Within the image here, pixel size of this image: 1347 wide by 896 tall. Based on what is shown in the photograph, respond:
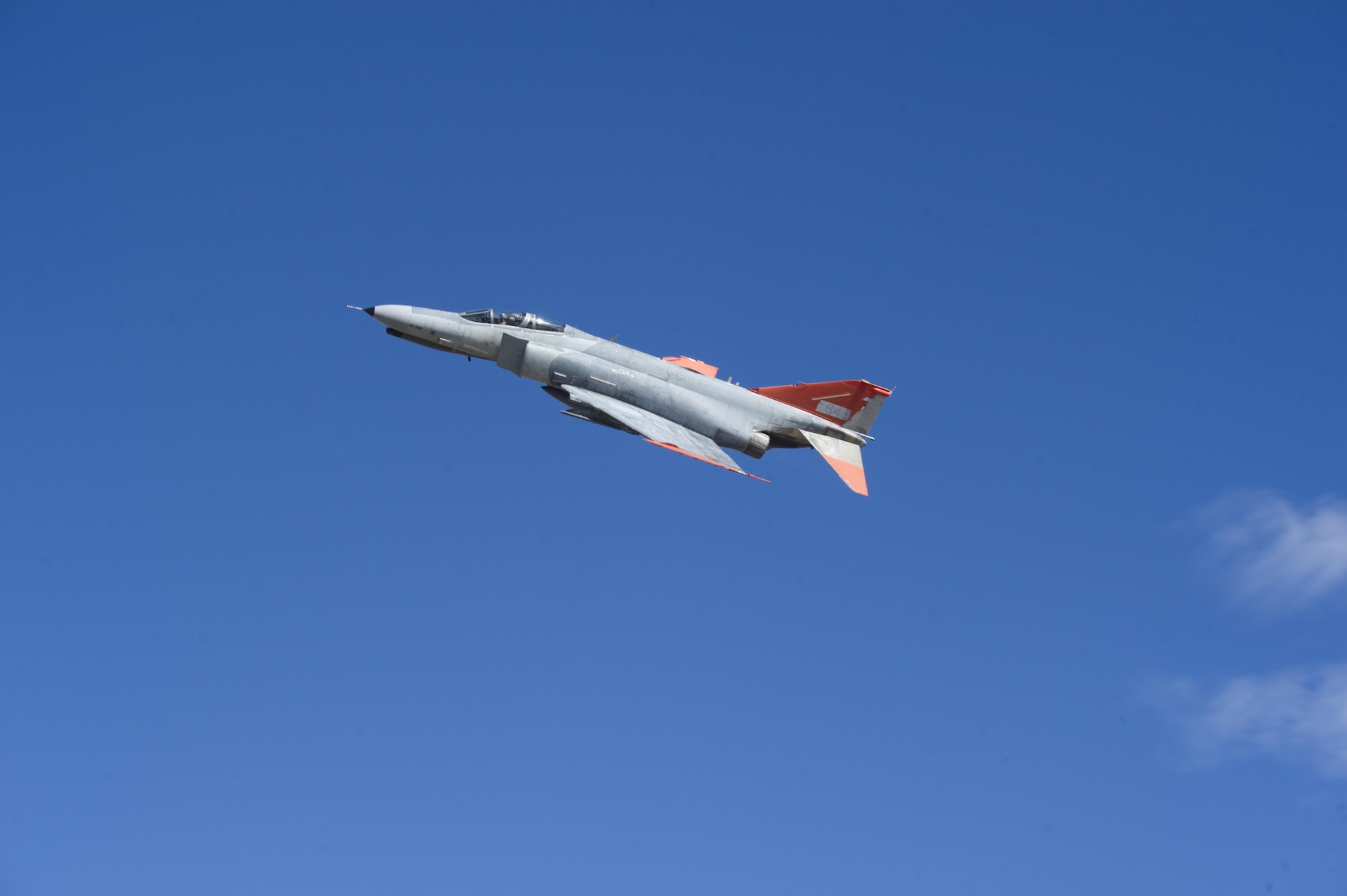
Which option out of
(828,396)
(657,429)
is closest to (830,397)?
(828,396)

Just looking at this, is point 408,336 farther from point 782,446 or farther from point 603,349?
point 782,446

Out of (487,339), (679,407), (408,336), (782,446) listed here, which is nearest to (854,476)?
(782,446)

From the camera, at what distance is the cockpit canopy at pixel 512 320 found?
47.3 m

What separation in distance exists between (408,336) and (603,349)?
7.61m

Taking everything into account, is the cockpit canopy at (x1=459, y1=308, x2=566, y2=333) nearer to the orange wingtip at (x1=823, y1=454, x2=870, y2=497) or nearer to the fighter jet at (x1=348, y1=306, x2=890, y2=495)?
the fighter jet at (x1=348, y1=306, x2=890, y2=495)

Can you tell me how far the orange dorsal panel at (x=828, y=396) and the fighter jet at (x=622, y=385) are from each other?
420mm

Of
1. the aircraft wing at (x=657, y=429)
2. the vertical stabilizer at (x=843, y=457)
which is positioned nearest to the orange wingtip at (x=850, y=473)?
the vertical stabilizer at (x=843, y=457)

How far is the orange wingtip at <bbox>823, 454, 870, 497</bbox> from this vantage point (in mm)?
48375

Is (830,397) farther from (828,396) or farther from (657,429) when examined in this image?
(657,429)

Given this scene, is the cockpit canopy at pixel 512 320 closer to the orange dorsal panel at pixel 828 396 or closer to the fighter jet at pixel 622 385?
the fighter jet at pixel 622 385

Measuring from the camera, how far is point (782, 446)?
162 feet

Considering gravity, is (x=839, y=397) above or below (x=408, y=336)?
above

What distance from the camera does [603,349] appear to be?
47062 millimetres

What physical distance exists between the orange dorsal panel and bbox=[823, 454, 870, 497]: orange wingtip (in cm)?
171
